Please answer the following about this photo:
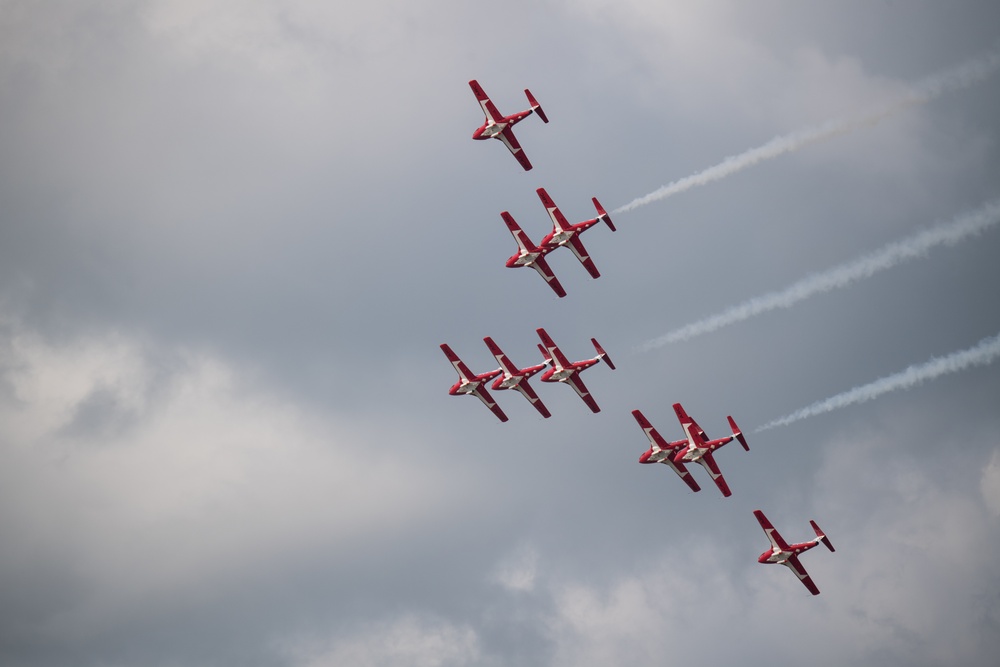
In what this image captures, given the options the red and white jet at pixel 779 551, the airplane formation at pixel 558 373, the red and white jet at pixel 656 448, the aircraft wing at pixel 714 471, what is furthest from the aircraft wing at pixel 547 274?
the red and white jet at pixel 779 551

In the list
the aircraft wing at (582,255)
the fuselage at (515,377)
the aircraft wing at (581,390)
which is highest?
the aircraft wing at (582,255)

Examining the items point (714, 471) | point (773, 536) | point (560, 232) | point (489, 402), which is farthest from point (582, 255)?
point (773, 536)

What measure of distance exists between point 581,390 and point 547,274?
898 cm

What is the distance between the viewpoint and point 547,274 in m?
92.2

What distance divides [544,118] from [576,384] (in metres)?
20.3

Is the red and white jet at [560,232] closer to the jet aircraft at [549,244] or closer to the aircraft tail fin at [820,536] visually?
the jet aircraft at [549,244]

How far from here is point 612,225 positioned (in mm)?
83625

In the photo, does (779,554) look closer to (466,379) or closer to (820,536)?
(820,536)

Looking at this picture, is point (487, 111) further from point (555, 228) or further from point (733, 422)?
point (733, 422)

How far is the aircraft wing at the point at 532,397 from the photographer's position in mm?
94375

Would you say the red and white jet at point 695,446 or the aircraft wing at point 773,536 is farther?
the aircraft wing at point 773,536

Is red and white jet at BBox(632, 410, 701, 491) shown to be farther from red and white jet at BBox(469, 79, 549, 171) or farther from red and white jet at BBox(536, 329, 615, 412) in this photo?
red and white jet at BBox(469, 79, 549, 171)

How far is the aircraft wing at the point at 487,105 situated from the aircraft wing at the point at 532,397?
19.8 metres

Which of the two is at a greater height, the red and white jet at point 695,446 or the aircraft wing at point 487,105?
the aircraft wing at point 487,105
